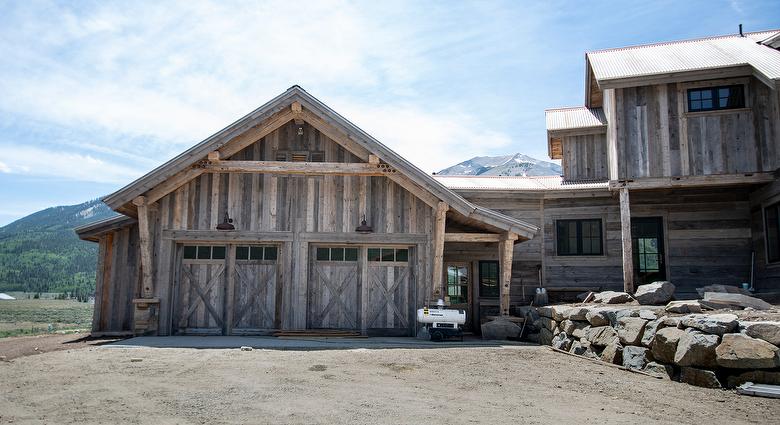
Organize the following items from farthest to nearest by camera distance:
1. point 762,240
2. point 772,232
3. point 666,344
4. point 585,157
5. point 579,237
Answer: point 585,157, point 579,237, point 762,240, point 772,232, point 666,344

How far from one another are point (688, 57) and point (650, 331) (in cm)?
950

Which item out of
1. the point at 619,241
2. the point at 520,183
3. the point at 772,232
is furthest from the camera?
the point at 520,183

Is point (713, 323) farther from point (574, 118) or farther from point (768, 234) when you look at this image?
point (574, 118)

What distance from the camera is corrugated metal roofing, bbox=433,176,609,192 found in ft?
57.8

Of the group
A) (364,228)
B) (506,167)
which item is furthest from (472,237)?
(506,167)

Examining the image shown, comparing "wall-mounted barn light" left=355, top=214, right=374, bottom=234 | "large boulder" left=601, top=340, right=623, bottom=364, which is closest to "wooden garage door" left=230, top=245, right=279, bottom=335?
"wall-mounted barn light" left=355, top=214, right=374, bottom=234

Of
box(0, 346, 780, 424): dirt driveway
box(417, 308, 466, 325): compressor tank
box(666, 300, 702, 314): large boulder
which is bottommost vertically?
box(0, 346, 780, 424): dirt driveway

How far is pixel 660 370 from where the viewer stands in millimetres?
8961

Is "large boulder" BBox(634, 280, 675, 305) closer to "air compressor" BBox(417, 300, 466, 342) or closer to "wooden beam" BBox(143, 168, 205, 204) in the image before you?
"air compressor" BBox(417, 300, 466, 342)

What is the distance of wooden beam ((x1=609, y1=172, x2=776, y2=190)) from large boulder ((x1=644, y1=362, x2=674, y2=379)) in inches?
262

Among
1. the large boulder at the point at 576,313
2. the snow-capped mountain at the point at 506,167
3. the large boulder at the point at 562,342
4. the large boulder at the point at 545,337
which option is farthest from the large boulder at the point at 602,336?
the snow-capped mountain at the point at 506,167

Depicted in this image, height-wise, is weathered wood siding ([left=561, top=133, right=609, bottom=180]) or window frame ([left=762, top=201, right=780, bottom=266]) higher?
weathered wood siding ([left=561, top=133, right=609, bottom=180])

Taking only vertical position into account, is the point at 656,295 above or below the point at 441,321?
above

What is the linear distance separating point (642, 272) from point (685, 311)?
7.87 m
